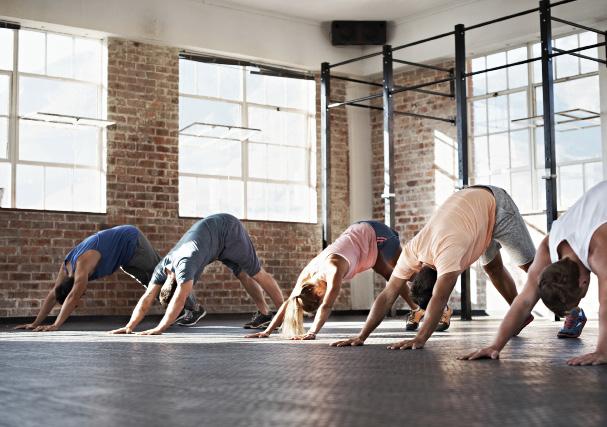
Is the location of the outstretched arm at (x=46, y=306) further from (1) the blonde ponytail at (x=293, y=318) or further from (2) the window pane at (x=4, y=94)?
(1) the blonde ponytail at (x=293, y=318)

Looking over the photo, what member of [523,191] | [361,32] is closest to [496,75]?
[523,191]

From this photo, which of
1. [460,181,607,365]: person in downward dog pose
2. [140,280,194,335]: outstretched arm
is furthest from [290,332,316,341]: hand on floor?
[460,181,607,365]: person in downward dog pose

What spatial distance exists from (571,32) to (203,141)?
15.1 ft

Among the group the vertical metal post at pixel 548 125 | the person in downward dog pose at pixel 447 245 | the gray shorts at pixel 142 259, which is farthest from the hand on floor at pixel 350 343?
the gray shorts at pixel 142 259

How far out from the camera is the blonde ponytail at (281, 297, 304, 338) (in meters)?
6.12

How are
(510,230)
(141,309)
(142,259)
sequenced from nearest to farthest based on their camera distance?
(510,230) → (141,309) → (142,259)

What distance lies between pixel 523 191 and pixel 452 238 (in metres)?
6.52

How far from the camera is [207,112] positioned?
11.9 meters

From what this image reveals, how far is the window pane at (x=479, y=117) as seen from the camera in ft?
38.8

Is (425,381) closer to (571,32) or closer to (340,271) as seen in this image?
(340,271)

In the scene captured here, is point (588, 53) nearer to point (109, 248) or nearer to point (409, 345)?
point (109, 248)

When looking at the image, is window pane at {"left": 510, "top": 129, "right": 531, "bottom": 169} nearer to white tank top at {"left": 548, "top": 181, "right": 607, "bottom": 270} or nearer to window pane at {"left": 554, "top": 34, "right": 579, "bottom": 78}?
window pane at {"left": 554, "top": 34, "right": 579, "bottom": 78}

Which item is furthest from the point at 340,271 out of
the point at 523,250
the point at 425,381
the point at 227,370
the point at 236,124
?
the point at 236,124

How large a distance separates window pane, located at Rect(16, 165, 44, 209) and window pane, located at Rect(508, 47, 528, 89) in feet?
18.6
